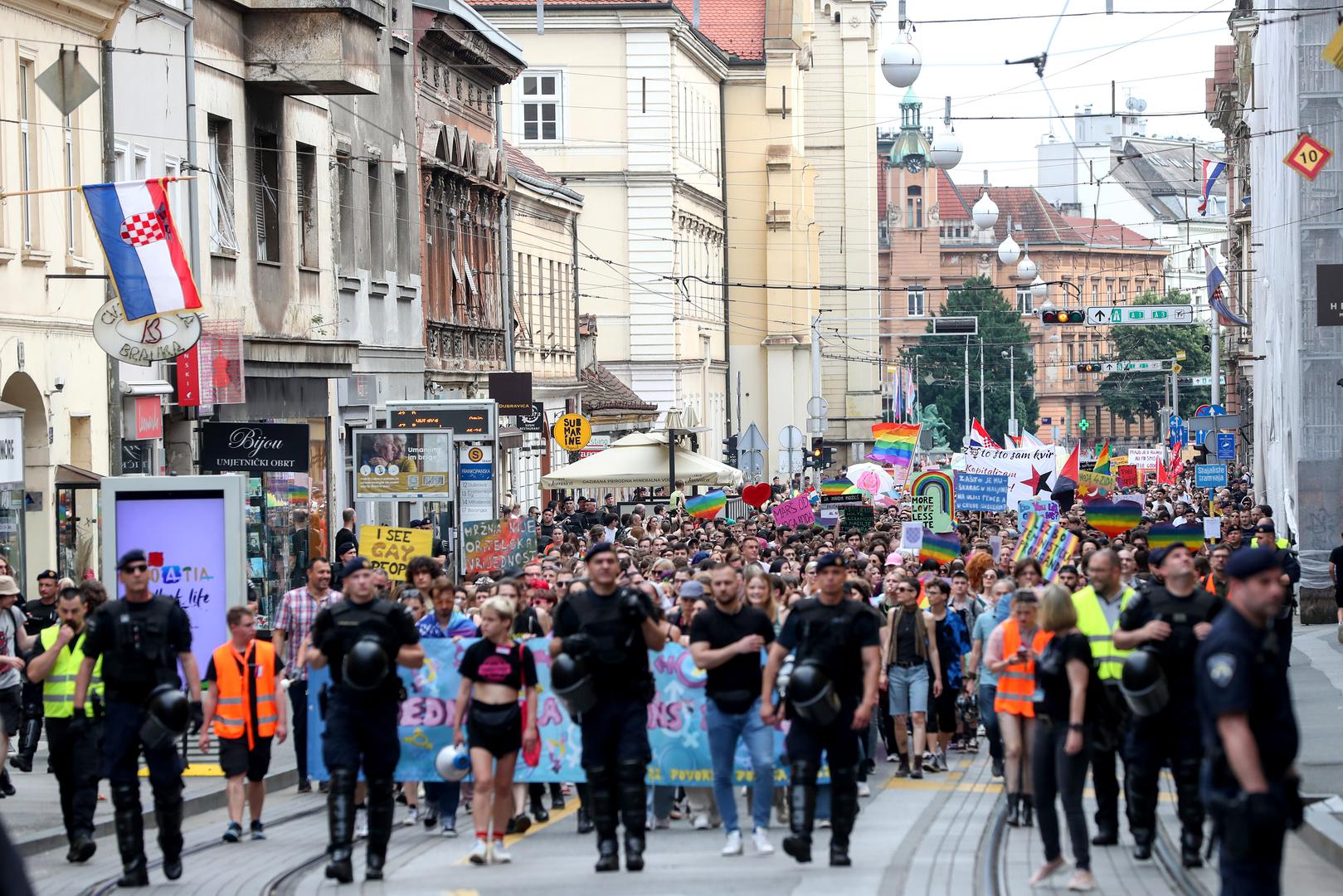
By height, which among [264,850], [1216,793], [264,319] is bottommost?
[264,850]

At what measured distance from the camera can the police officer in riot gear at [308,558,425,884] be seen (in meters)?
11.7

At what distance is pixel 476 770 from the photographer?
1233cm

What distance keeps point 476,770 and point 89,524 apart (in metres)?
13.3

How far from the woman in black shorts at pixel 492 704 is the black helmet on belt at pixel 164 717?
150 centimetres

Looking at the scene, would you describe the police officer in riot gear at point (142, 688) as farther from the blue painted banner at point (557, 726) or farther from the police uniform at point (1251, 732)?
the police uniform at point (1251, 732)

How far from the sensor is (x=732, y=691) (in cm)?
1245

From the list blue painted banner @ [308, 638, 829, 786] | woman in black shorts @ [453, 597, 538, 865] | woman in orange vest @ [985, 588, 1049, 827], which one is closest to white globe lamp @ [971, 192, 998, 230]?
blue painted banner @ [308, 638, 829, 786]

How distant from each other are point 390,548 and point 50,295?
16.6 feet

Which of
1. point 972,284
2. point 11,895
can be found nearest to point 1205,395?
point 972,284

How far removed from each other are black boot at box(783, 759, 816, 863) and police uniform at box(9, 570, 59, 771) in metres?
6.72

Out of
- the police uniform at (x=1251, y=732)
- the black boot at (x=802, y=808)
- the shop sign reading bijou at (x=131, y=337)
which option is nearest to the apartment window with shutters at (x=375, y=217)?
the shop sign reading bijou at (x=131, y=337)

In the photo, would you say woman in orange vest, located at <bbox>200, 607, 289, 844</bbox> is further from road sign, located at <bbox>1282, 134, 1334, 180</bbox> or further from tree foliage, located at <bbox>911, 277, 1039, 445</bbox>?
tree foliage, located at <bbox>911, 277, 1039, 445</bbox>

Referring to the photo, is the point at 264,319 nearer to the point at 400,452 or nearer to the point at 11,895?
the point at 400,452

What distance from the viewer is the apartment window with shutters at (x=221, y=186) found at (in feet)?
97.2
